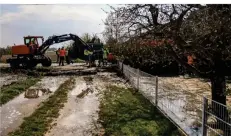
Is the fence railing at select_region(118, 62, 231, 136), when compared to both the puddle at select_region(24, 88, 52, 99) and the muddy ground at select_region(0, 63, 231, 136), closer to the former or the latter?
the muddy ground at select_region(0, 63, 231, 136)

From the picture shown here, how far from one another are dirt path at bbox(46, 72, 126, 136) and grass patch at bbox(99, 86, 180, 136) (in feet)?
0.62

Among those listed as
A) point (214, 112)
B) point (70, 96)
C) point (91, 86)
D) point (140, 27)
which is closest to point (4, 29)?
point (140, 27)

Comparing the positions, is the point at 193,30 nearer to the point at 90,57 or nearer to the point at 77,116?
the point at 77,116

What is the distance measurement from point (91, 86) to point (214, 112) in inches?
256

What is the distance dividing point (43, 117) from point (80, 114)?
2.56 feet

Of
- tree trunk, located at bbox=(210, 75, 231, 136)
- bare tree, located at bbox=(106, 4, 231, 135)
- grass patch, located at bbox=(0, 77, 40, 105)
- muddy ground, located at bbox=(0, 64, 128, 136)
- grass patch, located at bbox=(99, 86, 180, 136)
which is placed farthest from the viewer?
grass patch, located at bbox=(0, 77, 40, 105)

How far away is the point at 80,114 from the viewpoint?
7.26 m

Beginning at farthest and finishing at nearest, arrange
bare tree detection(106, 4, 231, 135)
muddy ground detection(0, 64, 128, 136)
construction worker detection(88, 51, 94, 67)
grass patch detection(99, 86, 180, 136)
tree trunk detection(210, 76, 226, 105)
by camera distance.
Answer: construction worker detection(88, 51, 94, 67) < tree trunk detection(210, 76, 226, 105) < muddy ground detection(0, 64, 128, 136) < grass patch detection(99, 86, 180, 136) < bare tree detection(106, 4, 231, 135)

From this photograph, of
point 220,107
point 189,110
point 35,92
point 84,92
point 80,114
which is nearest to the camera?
point 220,107

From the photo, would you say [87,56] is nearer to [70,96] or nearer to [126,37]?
[70,96]

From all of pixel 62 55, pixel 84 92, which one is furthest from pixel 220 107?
pixel 62 55

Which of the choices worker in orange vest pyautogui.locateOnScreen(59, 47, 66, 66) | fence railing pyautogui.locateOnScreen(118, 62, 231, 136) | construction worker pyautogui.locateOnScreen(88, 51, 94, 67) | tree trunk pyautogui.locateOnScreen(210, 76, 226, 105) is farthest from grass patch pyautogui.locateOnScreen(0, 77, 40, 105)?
construction worker pyautogui.locateOnScreen(88, 51, 94, 67)

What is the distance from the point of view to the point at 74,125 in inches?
251

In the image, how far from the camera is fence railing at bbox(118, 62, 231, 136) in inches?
186
